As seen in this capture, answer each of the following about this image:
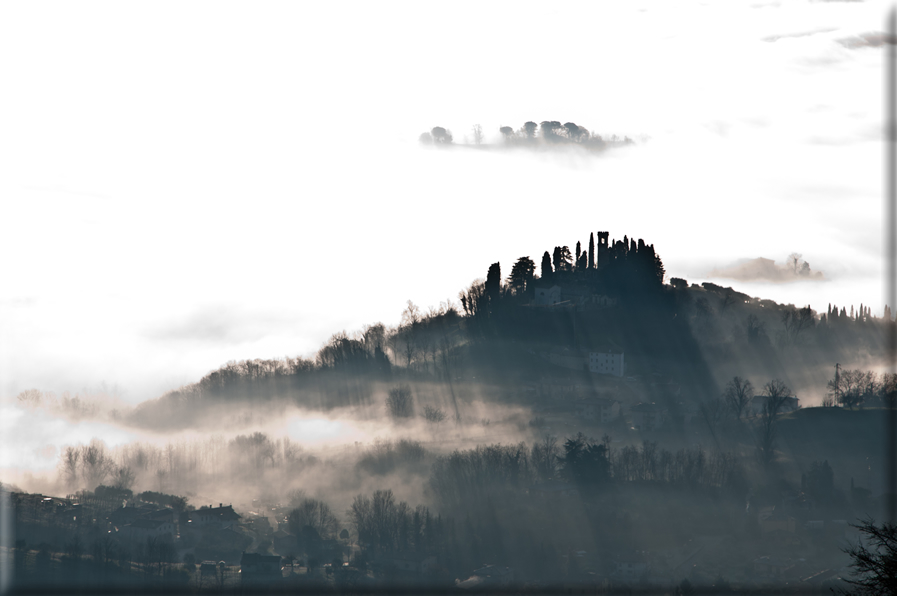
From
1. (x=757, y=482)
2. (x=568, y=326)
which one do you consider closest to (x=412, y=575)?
(x=757, y=482)

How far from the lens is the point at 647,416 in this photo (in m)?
80.5

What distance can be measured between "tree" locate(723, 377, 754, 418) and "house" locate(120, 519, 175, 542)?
51.7m

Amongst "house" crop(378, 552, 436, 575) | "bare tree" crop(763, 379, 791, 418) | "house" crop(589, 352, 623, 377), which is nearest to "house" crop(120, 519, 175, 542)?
"house" crop(378, 552, 436, 575)

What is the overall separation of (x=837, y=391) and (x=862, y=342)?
18.3 metres

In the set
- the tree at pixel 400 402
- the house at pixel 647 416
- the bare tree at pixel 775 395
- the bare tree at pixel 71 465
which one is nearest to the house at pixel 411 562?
the tree at pixel 400 402

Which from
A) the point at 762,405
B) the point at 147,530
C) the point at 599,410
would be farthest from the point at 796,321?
the point at 147,530

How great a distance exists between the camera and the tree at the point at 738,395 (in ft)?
274

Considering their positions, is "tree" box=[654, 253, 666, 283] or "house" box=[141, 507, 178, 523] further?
"tree" box=[654, 253, 666, 283]

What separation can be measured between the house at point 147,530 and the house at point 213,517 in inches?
81.6

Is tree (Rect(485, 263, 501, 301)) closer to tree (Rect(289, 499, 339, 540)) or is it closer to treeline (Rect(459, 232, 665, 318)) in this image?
treeline (Rect(459, 232, 665, 318))

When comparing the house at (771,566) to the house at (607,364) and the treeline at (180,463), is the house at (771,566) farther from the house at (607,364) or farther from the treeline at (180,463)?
the treeline at (180,463)

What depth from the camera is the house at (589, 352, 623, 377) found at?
8725 centimetres

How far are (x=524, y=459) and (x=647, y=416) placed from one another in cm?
1410

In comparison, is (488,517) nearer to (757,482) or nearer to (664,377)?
(757,482)
